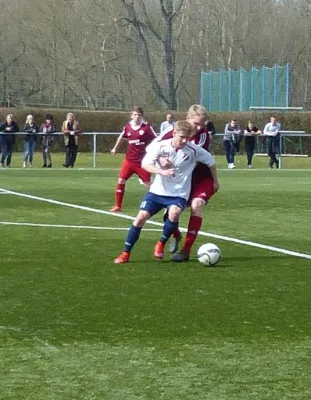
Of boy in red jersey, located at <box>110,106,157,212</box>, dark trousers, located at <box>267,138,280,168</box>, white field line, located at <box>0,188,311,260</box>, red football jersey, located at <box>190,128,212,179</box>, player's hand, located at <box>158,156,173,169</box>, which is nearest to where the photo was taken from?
player's hand, located at <box>158,156,173,169</box>

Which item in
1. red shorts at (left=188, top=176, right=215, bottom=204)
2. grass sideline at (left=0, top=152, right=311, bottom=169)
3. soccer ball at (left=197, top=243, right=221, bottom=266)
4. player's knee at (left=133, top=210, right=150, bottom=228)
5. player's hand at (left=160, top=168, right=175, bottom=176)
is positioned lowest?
grass sideline at (left=0, top=152, right=311, bottom=169)

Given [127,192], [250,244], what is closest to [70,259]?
[250,244]

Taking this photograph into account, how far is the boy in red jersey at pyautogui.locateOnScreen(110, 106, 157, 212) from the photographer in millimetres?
16969

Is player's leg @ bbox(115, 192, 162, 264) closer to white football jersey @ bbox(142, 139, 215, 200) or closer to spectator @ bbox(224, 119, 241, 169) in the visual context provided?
white football jersey @ bbox(142, 139, 215, 200)

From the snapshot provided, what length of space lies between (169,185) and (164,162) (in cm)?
31

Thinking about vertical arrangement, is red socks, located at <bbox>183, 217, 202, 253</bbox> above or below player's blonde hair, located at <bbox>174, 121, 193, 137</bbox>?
below

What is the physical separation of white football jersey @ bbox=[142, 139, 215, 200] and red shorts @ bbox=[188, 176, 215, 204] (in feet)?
1.11

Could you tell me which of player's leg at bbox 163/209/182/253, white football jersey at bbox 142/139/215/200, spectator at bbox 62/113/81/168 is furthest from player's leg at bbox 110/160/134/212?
spectator at bbox 62/113/81/168

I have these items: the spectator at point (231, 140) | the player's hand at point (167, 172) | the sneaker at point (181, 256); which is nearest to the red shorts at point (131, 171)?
the sneaker at point (181, 256)

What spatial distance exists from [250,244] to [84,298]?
168 inches

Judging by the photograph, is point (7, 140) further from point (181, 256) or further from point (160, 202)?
point (160, 202)

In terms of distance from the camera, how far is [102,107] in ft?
192

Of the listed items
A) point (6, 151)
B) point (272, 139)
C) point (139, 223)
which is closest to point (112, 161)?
point (6, 151)

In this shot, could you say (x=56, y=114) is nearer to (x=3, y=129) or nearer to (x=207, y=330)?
(x=3, y=129)
